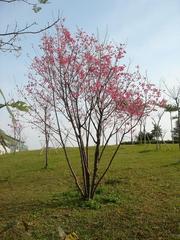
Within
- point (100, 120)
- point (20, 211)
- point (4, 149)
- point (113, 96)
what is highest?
point (113, 96)

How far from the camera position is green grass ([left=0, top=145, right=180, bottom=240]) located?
28.1 ft

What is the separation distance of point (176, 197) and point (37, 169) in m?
9.67

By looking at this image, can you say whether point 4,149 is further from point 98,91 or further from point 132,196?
point 132,196

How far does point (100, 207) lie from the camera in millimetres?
10578

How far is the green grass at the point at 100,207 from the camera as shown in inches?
337

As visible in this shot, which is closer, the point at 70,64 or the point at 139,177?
the point at 70,64

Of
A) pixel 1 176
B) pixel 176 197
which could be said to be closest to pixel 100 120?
pixel 176 197

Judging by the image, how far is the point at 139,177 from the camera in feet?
50.3

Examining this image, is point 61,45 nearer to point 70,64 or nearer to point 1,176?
point 70,64

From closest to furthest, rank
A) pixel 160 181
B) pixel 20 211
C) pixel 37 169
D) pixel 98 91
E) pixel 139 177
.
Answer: pixel 20 211 → pixel 98 91 → pixel 160 181 → pixel 139 177 → pixel 37 169

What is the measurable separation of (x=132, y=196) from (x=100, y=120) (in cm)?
262

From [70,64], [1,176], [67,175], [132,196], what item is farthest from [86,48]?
[1,176]

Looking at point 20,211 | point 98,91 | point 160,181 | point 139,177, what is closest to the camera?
point 20,211

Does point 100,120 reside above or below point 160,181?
above
